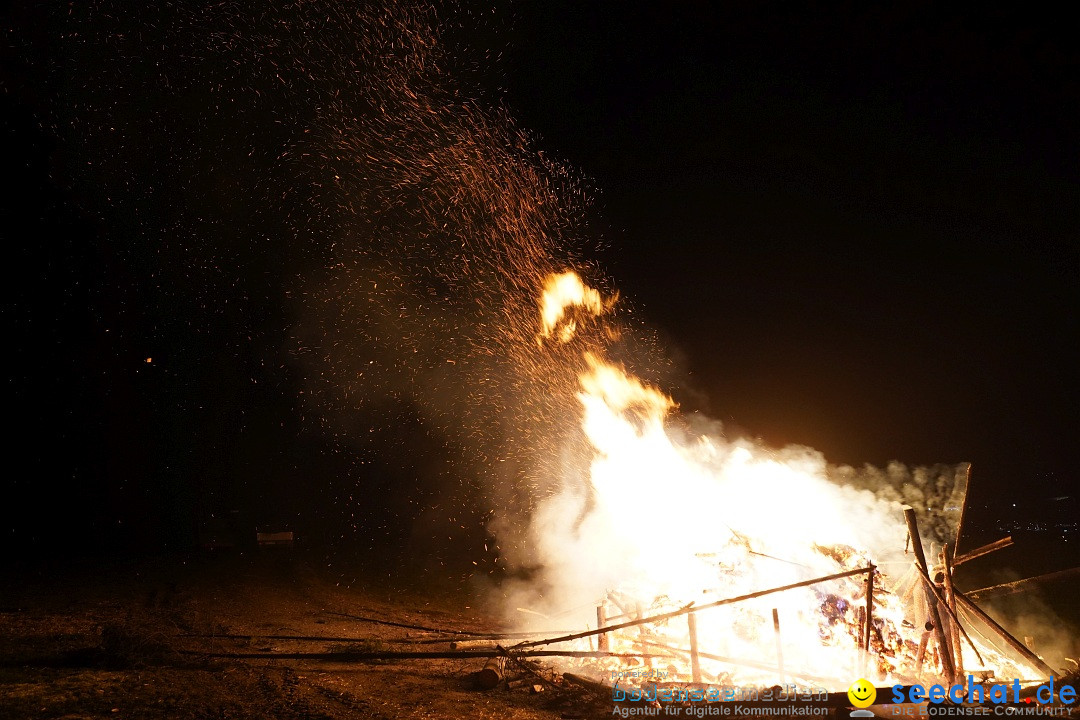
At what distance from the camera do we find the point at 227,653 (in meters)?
9.21

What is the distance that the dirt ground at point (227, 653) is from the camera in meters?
6.95

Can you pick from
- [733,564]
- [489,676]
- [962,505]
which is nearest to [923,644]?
[962,505]

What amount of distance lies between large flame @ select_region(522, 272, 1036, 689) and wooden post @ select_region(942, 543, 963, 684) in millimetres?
408

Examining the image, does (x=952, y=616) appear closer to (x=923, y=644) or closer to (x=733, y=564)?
(x=923, y=644)

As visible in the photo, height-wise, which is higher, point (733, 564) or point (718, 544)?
point (718, 544)

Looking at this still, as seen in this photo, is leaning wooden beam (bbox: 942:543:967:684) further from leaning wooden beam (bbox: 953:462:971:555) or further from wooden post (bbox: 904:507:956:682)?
leaning wooden beam (bbox: 953:462:971:555)

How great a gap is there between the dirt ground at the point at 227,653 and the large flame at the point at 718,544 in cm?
248

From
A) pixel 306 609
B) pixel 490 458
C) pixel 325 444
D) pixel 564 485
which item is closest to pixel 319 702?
pixel 306 609

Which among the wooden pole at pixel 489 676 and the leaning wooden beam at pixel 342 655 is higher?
the leaning wooden beam at pixel 342 655

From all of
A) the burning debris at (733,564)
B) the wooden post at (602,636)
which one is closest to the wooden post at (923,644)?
the burning debris at (733,564)

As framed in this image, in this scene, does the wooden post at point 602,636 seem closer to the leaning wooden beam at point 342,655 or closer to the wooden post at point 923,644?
the leaning wooden beam at point 342,655

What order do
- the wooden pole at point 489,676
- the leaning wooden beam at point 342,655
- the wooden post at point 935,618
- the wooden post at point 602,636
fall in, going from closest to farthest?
the wooden post at point 935,618 → the wooden pole at point 489,676 → the leaning wooden beam at point 342,655 → the wooden post at point 602,636

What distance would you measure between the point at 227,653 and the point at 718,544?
26.7 ft

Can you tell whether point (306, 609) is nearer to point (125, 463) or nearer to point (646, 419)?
point (646, 419)
